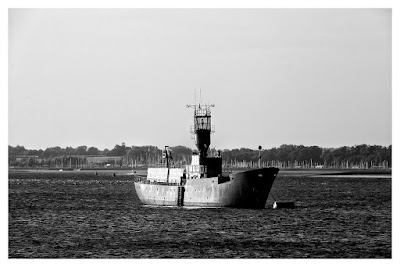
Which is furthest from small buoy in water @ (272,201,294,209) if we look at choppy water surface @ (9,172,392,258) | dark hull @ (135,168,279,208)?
dark hull @ (135,168,279,208)

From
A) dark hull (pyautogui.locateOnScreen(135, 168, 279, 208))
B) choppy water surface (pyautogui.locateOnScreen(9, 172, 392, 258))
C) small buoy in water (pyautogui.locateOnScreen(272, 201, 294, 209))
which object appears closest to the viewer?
choppy water surface (pyautogui.locateOnScreen(9, 172, 392, 258))

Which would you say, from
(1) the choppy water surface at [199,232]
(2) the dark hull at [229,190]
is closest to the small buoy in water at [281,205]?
(1) the choppy water surface at [199,232]

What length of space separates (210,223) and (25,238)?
18.5 meters

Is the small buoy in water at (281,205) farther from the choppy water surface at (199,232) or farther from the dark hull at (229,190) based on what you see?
the dark hull at (229,190)

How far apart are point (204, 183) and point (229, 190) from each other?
159 inches

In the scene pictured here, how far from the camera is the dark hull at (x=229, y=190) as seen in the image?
9469 centimetres

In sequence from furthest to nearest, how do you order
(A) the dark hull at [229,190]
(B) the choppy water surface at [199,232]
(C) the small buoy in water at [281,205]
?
(C) the small buoy in water at [281,205]
(A) the dark hull at [229,190]
(B) the choppy water surface at [199,232]

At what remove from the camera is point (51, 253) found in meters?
67.2

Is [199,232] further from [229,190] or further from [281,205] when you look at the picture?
[281,205]

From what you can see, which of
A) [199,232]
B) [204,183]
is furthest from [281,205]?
[199,232]

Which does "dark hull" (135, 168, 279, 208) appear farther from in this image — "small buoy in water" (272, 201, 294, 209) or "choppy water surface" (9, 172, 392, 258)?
"small buoy in water" (272, 201, 294, 209)

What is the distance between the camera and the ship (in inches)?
3752

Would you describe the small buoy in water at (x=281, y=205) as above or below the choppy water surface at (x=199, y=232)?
above
